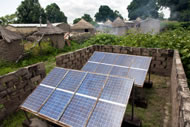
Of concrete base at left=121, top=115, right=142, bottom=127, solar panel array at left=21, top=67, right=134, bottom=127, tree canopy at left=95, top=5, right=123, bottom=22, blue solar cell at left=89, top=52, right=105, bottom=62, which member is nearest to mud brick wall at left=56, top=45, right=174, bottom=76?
blue solar cell at left=89, top=52, right=105, bottom=62

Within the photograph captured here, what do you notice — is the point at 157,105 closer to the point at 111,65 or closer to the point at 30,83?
the point at 111,65

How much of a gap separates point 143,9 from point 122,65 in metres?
74.6

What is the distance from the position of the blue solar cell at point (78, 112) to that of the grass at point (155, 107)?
9.21ft

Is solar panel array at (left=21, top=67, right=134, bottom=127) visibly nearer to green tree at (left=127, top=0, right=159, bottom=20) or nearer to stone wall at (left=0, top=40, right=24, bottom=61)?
stone wall at (left=0, top=40, right=24, bottom=61)

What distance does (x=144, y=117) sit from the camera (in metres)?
4.99

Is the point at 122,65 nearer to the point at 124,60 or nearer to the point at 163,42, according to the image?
the point at 124,60

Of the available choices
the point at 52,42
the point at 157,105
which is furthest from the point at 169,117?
the point at 52,42

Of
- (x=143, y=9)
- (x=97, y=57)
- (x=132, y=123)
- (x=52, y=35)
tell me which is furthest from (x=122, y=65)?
(x=143, y=9)

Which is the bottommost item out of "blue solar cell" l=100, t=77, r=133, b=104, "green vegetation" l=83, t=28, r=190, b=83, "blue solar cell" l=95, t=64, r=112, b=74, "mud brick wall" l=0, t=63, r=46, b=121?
"mud brick wall" l=0, t=63, r=46, b=121

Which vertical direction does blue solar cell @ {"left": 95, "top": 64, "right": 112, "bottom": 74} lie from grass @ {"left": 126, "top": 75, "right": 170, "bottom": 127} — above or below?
above

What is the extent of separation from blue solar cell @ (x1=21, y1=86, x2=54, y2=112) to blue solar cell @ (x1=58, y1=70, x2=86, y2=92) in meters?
0.47

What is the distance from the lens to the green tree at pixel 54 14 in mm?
58750

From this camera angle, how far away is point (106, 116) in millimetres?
2844

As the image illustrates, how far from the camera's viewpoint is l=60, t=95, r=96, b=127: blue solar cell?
2908 millimetres
